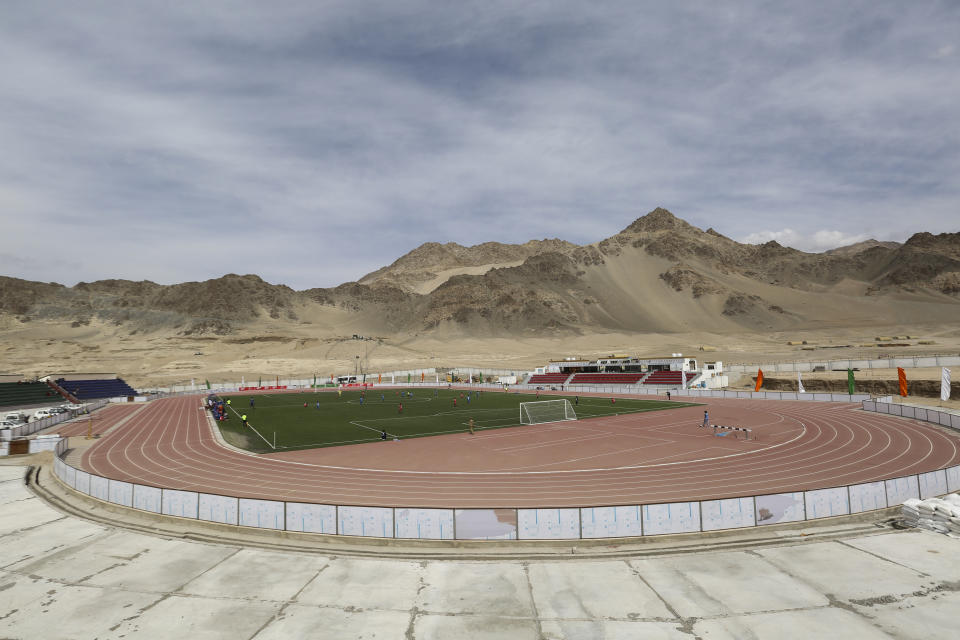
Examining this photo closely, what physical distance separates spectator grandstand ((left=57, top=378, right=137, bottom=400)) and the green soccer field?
69.1 feet

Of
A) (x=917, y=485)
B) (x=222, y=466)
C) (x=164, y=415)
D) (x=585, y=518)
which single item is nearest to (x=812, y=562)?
(x=585, y=518)

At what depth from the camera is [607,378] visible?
86.8 m

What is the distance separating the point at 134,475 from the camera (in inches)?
1062

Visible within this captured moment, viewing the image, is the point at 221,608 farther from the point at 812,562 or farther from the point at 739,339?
the point at 739,339

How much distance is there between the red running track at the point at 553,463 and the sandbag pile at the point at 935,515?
567cm

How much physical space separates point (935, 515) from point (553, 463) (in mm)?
16409

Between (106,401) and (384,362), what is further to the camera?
(384,362)

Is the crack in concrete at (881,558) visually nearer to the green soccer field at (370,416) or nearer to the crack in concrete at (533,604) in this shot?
the crack in concrete at (533,604)

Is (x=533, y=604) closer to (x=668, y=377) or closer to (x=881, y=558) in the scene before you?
(x=881, y=558)

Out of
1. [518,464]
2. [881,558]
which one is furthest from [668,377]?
[881,558]

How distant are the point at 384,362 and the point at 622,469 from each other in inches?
4486

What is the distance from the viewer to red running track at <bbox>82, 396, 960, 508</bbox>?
2238 cm

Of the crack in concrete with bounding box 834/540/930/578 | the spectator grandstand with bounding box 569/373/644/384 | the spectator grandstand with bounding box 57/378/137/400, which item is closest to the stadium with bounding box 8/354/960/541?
the crack in concrete with bounding box 834/540/930/578

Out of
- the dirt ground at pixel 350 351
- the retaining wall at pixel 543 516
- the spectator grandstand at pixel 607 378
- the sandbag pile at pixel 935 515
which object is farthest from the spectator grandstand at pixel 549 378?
the sandbag pile at pixel 935 515
